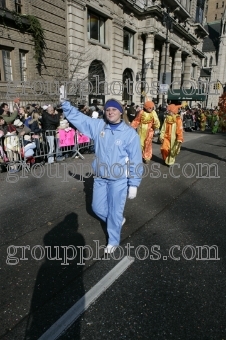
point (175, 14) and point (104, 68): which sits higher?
point (175, 14)

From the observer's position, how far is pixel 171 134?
8109 millimetres

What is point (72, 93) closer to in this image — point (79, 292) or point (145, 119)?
point (145, 119)

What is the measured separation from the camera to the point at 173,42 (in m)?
33.0

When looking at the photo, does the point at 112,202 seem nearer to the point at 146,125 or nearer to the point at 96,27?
the point at 146,125

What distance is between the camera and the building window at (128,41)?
82.3ft

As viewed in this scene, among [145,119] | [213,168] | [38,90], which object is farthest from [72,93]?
[213,168]

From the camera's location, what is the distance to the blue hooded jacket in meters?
3.13

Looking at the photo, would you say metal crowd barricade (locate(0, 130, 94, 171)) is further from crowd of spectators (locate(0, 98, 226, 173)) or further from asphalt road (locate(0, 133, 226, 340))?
asphalt road (locate(0, 133, 226, 340))

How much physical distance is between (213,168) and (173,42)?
1201 inches

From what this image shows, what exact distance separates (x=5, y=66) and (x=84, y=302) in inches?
579

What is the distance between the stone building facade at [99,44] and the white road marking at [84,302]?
1370cm

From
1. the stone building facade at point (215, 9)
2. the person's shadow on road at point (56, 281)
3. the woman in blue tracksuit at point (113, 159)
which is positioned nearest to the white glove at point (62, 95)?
the woman in blue tracksuit at point (113, 159)

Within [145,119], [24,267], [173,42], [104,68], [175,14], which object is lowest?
[24,267]

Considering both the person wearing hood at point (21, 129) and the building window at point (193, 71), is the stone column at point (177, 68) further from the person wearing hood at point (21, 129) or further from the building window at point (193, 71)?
the person wearing hood at point (21, 129)
